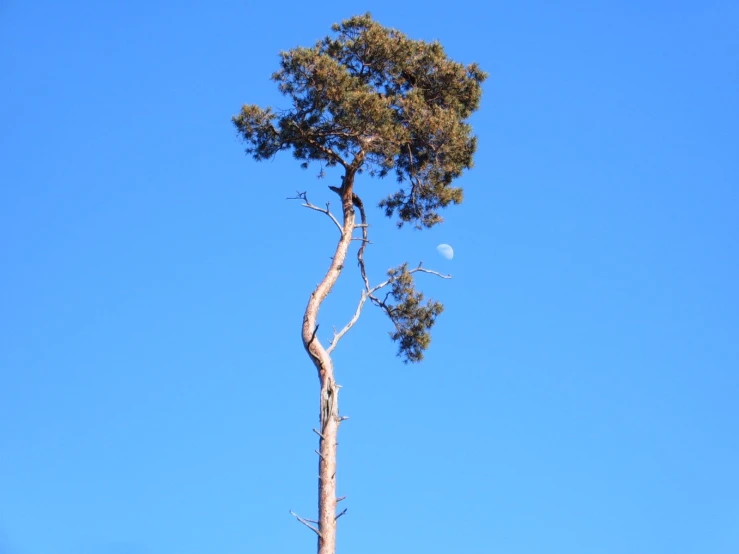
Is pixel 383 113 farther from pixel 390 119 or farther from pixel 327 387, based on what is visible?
pixel 327 387

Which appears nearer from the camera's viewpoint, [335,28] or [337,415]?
[337,415]

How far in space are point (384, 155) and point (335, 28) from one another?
8.99 feet

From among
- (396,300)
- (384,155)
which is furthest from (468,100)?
(396,300)

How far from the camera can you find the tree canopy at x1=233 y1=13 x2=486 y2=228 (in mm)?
17094

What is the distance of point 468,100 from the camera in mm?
18938

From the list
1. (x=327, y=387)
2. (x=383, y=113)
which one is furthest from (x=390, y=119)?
(x=327, y=387)

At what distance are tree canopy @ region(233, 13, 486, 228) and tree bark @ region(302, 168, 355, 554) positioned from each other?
3.38ft

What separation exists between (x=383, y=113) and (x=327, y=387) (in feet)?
17.2

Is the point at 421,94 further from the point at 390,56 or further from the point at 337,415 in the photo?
the point at 337,415

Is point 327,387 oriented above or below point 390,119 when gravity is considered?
below

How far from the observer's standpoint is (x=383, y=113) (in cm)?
1717

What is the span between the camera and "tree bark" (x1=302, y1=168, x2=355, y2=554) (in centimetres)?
1423

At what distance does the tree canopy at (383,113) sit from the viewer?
1709cm

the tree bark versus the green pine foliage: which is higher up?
the green pine foliage
